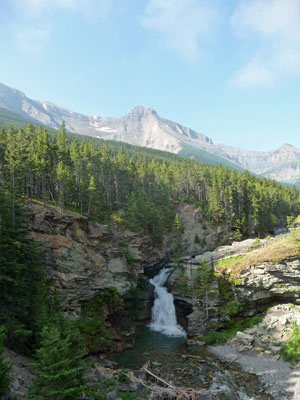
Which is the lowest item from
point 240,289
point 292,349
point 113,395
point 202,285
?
point 292,349

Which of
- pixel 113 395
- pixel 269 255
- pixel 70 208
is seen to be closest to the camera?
pixel 113 395

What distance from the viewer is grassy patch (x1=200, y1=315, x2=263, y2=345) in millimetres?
38500

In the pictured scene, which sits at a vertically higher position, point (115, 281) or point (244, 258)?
point (244, 258)

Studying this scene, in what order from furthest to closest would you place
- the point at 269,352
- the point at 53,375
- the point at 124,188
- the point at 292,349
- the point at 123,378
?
1. the point at 124,188
2. the point at 269,352
3. the point at 292,349
4. the point at 123,378
5. the point at 53,375

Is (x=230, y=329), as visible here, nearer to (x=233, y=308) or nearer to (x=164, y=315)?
(x=233, y=308)

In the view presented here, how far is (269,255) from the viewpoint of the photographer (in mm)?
40750

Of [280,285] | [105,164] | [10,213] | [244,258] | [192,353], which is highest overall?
[105,164]

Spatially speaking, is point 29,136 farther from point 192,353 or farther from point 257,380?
point 257,380

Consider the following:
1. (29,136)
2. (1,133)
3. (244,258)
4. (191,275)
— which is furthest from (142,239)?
(1,133)

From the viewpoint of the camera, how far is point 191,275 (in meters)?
50.0

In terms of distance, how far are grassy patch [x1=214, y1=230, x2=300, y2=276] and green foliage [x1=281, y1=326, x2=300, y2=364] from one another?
10733mm

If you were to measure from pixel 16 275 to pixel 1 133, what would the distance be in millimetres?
46584

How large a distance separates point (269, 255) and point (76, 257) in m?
30.5

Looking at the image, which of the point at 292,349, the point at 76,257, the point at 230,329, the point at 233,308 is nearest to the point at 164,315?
the point at 230,329
